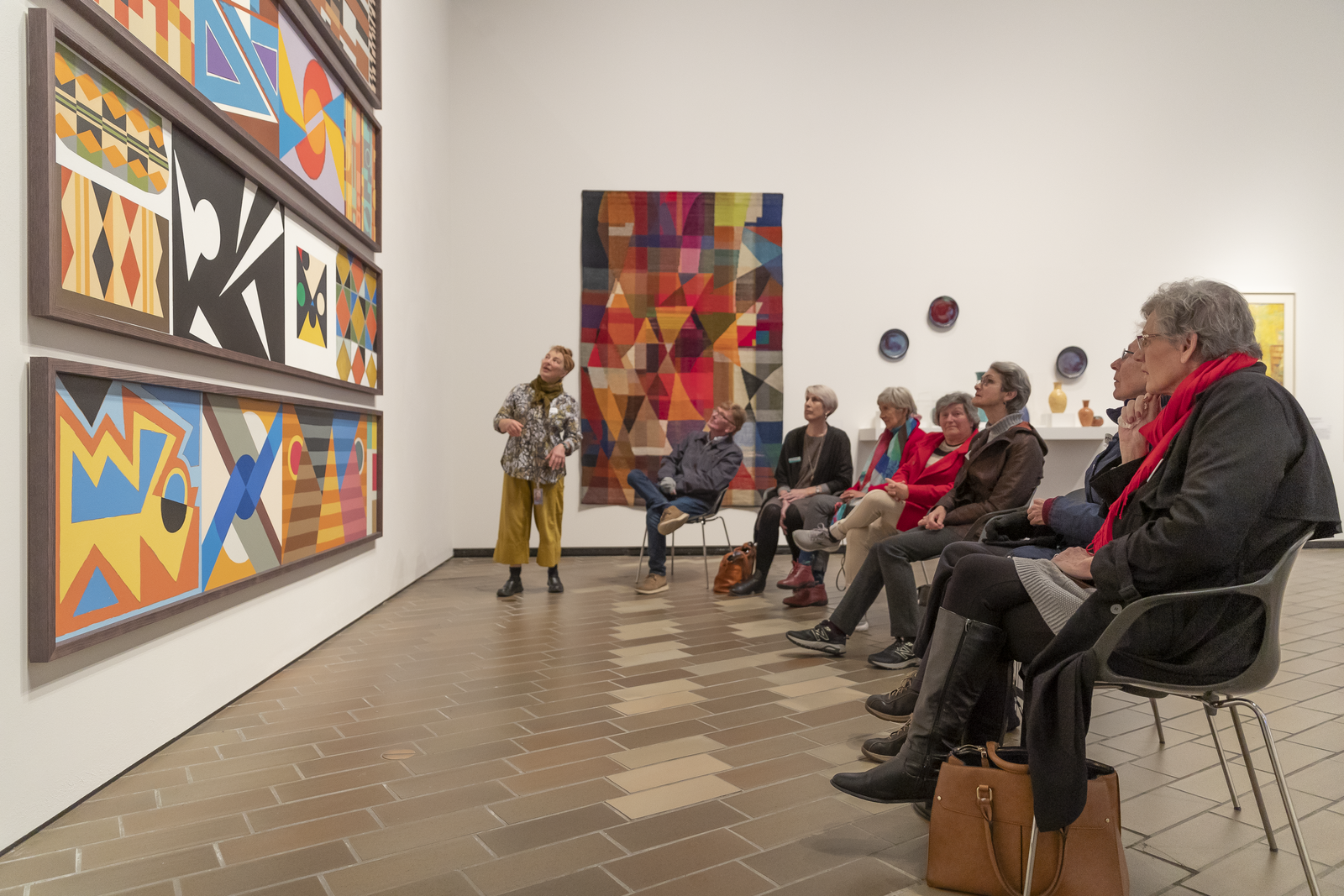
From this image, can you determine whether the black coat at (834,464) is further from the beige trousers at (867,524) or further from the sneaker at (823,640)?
the sneaker at (823,640)

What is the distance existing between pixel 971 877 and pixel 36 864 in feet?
6.22

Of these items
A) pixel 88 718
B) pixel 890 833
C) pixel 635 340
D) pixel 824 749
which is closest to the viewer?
pixel 890 833

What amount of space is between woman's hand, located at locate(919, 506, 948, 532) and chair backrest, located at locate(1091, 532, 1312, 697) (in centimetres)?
178

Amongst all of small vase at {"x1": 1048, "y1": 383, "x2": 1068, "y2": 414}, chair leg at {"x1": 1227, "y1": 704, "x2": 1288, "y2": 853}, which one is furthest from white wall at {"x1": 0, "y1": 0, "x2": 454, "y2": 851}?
small vase at {"x1": 1048, "y1": 383, "x2": 1068, "y2": 414}

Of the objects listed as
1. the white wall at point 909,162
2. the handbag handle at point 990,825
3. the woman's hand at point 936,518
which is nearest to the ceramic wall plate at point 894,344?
the white wall at point 909,162

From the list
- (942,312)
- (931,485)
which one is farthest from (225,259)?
(942,312)

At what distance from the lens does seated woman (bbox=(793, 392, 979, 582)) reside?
3.78 m

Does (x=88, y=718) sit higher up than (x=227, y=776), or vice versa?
(x=88, y=718)

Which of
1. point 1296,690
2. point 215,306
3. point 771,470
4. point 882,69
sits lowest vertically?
point 1296,690

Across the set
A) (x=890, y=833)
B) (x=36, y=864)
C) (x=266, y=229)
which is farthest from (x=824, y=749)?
(x=266, y=229)

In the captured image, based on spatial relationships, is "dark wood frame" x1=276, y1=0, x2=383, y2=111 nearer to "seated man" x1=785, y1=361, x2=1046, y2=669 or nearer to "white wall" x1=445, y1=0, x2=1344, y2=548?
"white wall" x1=445, y1=0, x2=1344, y2=548

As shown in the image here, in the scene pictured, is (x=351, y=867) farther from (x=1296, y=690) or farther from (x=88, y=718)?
(x=1296, y=690)

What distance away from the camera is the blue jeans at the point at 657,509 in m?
5.27

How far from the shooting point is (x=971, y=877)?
1.63 metres
